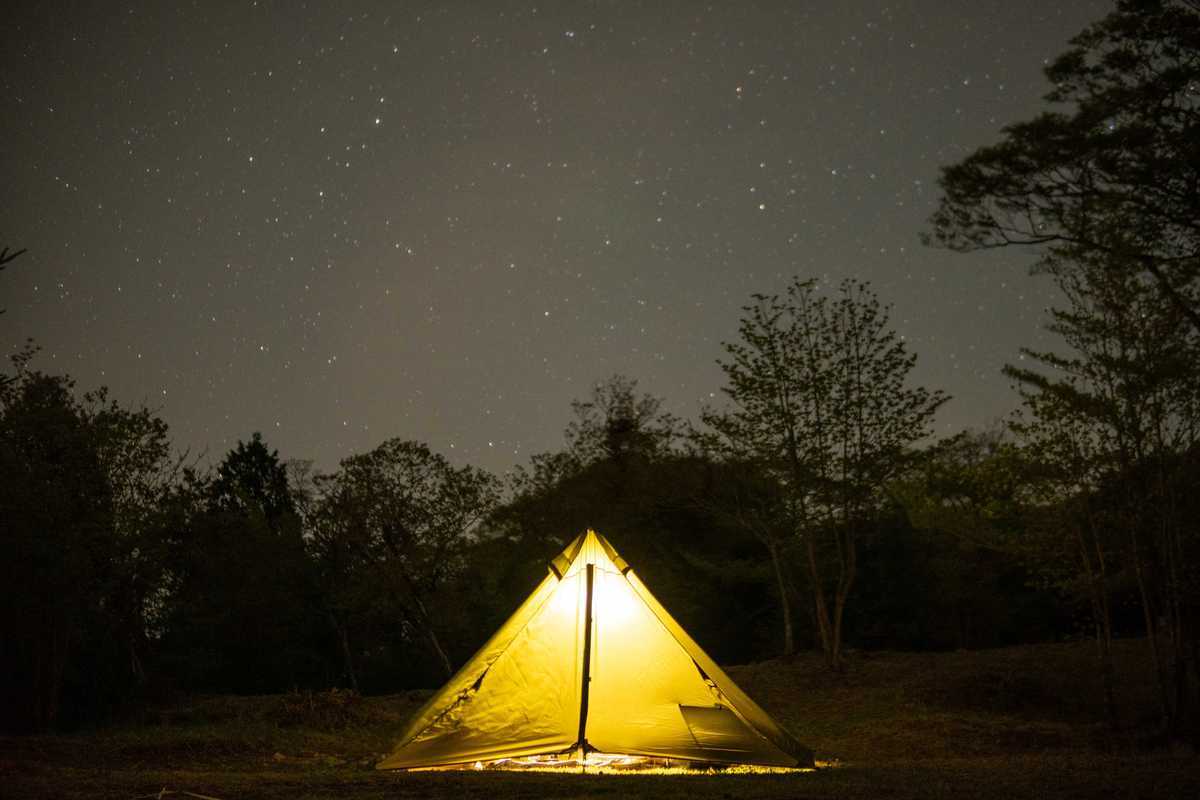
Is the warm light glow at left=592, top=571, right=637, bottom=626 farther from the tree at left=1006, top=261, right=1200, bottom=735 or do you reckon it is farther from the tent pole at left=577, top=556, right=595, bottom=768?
the tree at left=1006, top=261, right=1200, bottom=735

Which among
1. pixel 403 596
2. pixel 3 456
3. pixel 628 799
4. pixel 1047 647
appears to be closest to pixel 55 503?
pixel 3 456

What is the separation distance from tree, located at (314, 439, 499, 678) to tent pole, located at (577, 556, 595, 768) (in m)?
15.5

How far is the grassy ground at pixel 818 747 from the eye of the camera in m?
6.34

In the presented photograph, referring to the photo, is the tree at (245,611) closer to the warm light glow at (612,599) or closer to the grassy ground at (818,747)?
the grassy ground at (818,747)

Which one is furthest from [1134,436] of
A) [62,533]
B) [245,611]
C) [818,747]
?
[245,611]

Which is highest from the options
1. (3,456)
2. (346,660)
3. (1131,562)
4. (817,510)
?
(3,456)

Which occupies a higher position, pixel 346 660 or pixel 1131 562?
pixel 1131 562

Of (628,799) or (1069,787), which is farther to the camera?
(1069,787)

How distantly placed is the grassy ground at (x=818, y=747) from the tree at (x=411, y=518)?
29.2 feet

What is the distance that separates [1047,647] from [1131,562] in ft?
25.1

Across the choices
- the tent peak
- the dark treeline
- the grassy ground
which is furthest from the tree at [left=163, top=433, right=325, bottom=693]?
the tent peak

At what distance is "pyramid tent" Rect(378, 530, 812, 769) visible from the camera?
8.48 metres

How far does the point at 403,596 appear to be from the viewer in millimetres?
24578

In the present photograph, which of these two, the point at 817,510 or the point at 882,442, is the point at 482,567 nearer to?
the point at 817,510
